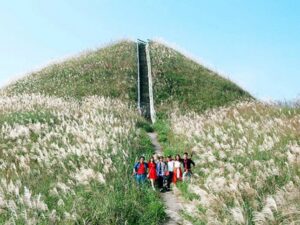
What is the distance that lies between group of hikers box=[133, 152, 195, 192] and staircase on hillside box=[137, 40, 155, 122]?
17040mm

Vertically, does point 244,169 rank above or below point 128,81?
below

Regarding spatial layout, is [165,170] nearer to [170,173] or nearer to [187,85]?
[170,173]

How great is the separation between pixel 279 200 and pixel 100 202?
15.1 feet

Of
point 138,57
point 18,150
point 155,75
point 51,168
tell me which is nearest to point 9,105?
point 18,150

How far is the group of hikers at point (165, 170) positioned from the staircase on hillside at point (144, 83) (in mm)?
17040

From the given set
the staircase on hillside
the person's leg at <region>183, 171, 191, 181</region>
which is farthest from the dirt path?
the staircase on hillside

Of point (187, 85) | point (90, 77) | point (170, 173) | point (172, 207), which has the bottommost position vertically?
point (172, 207)

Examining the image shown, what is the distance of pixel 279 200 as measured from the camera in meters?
9.53

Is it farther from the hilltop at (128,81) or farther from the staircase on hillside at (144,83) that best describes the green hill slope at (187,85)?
the staircase on hillside at (144,83)

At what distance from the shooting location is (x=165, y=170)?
18297 mm

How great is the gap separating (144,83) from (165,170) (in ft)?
89.7

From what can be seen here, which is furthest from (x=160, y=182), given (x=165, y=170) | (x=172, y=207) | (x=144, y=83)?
(x=144, y=83)

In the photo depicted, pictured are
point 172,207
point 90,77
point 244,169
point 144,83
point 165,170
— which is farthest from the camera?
point 90,77

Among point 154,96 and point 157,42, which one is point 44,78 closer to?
point 154,96
